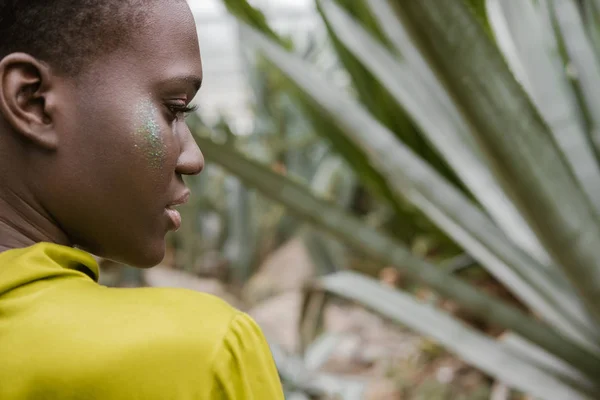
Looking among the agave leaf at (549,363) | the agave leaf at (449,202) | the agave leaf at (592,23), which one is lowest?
the agave leaf at (549,363)

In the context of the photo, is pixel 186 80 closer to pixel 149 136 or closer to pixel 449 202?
pixel 149 136

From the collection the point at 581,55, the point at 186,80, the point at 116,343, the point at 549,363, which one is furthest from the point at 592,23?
the point at 116,343

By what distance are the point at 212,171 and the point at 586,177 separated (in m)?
2.34

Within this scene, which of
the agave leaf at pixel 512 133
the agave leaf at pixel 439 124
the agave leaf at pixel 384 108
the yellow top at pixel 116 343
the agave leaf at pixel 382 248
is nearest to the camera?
the yellow top at pixel 116 343

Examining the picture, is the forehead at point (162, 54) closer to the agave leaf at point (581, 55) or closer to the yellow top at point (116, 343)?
the yellow top at point (116, 343)

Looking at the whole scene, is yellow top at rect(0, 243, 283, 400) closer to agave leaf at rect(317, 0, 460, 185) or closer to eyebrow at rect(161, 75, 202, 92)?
eyebrow at rect(161, 75, 202, 92)

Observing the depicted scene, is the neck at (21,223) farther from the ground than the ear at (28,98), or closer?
closer

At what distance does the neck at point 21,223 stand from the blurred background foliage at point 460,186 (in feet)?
1.15

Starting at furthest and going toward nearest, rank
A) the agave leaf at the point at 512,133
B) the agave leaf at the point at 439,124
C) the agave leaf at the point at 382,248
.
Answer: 1. the agave leaf at the point at 439,124
2. the agave leaf at the point at 382,248
3. the agave leaf at the point at 512,133

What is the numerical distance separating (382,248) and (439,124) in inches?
8.2

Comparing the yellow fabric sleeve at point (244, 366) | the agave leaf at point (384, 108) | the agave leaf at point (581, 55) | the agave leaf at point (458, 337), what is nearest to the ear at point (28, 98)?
the yellow fabric sleeve at point (244, 366)

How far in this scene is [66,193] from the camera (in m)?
0.42

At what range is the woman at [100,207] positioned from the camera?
358 millimetres

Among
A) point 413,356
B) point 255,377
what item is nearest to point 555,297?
point 255,377
